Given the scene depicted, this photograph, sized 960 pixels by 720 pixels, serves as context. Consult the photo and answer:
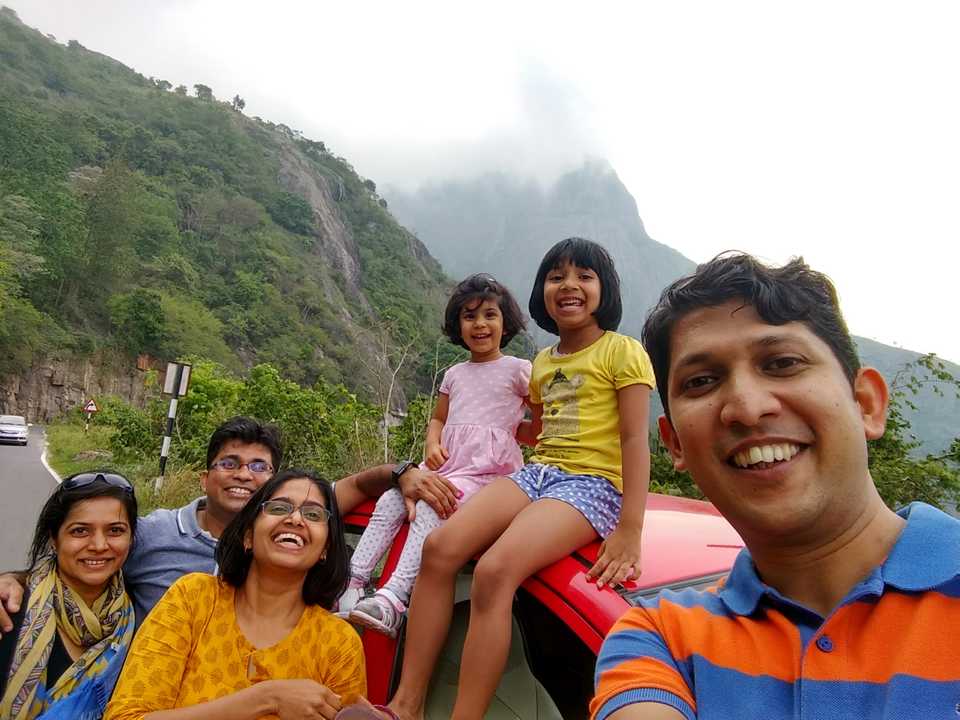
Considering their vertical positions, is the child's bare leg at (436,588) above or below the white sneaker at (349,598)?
above

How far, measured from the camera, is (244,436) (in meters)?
2.63

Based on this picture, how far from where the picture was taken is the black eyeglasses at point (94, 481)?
2.21m

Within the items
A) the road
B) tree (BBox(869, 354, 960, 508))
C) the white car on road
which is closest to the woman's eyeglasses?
tree (BBox(869, 354, 960, 508))

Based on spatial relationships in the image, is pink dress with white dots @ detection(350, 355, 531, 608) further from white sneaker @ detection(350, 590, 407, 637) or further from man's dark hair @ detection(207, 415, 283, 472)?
man's dark hair @ detection(207, 415, 283, 472)

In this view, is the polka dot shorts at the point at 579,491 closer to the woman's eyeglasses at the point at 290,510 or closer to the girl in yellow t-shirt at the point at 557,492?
the girl in yellow t-shirt at the point at 557,492

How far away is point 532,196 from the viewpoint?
11506 cm

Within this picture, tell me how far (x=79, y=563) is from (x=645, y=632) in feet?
6.00

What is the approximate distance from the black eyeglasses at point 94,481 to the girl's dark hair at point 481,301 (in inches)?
52.0

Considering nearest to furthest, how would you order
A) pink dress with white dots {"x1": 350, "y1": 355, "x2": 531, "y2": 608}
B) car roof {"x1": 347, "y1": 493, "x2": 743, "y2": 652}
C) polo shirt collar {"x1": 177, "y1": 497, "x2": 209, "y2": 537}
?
car roof {"x1": 347, "y1": 493, "x2": 743, "y2": 652} < pink dress with white dots {"x1": 350, "y1": 355, "x2": 531, "y2": 608} < polo shirt collar {"x1": 177, "y1": 497, "x2": 209, "y2": 537}

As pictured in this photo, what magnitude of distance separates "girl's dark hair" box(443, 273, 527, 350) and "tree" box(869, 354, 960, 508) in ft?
12.9

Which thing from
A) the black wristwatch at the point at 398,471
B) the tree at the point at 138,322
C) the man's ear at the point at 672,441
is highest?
the tree at the point at 138,322

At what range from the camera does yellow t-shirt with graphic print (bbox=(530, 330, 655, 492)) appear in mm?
2119

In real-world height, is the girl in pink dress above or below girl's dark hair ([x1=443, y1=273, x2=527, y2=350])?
below

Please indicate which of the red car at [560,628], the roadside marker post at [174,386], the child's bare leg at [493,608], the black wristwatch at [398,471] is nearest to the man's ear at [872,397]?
the red car at [560,628]
